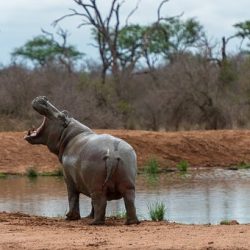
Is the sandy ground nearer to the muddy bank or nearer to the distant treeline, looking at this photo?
the muddy bank

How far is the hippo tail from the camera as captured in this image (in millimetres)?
11664

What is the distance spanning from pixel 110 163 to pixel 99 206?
0.66m

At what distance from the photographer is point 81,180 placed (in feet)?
40.2

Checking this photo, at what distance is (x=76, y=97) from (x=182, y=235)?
27.8 metres

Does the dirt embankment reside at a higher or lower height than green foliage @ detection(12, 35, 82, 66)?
lower

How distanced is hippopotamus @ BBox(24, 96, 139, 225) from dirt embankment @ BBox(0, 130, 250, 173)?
14.5 m

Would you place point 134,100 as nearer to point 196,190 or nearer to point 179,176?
point 179,176

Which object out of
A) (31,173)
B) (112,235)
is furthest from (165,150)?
(112,235)

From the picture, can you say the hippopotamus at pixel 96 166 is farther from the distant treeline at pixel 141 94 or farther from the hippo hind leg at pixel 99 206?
the distant treeline at pixel 141 94

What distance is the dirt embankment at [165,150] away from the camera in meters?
28.4

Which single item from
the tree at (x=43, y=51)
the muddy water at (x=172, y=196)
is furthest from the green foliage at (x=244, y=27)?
the muddy water at (x=172, y=196)

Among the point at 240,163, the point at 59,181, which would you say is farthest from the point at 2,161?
the point at 240,163

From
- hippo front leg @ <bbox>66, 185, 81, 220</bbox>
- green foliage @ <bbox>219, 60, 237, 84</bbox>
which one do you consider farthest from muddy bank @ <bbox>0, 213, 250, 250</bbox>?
green foliage @ <bbox>219, 60, 237, 84</bbox>

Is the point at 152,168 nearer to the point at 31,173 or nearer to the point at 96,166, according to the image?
the point at 31,173
